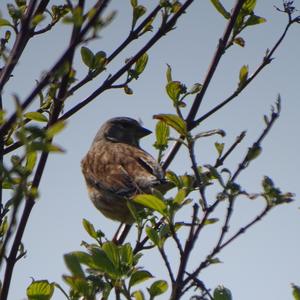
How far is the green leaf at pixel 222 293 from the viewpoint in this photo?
223 centimetres

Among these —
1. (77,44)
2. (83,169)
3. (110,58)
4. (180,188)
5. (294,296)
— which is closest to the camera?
(77,44)

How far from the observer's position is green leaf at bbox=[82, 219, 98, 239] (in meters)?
3.17

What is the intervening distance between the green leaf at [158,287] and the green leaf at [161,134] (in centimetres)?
114

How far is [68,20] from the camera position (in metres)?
1.58

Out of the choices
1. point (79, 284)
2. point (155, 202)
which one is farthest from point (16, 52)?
point (79, 284)

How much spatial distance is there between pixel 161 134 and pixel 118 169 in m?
3.30

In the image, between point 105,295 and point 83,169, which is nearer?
point 105,295

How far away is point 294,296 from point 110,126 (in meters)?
6.36

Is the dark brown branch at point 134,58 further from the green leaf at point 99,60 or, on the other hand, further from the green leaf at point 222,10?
the green leaf at point 222,10

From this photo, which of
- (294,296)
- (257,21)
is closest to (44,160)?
(294,296)

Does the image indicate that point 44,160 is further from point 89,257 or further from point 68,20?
point 68,20

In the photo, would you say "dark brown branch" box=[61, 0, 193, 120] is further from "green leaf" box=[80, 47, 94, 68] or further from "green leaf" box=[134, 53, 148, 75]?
"green leaf" box=[134, 53, 148, 75]

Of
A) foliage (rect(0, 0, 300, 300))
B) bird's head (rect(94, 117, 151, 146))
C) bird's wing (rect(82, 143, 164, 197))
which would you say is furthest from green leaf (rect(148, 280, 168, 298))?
bird's head (rect(94, 117, 151, 146))

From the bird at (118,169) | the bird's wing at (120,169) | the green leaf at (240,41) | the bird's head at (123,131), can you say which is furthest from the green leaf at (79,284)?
the bird's head at (123,131)
